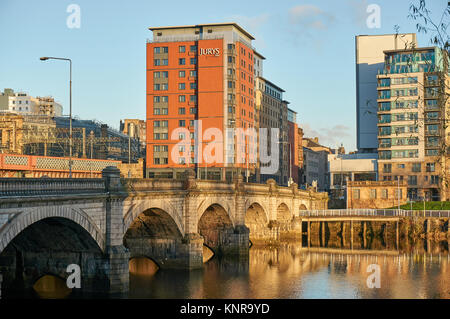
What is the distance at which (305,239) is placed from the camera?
365ft

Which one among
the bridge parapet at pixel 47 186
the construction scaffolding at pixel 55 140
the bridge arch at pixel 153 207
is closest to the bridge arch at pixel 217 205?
the bridge arch at pixel 153 207

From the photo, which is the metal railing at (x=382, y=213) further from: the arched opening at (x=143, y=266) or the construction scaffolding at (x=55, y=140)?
the arched opening at (x=143, y=266)

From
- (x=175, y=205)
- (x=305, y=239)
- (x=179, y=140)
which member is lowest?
(x=305, y=239)

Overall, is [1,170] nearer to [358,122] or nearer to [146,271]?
[146,271]

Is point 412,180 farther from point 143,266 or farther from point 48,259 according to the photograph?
point 48,259

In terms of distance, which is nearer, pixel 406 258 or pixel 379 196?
pixel 406 258

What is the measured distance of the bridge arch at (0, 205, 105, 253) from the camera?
122 feet

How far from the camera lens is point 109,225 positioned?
4984 centimetres

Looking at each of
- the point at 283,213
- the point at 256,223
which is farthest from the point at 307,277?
the point at 283,213

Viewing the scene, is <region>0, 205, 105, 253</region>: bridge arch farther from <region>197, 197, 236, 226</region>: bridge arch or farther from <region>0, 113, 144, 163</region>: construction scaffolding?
<region>0, 113, 144, 163</region>: construction scaffolding

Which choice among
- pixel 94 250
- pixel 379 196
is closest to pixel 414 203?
pixel 379 196

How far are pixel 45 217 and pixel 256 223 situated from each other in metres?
60.4

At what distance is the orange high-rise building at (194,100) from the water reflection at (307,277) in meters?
60.2

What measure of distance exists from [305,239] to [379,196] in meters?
31.9
